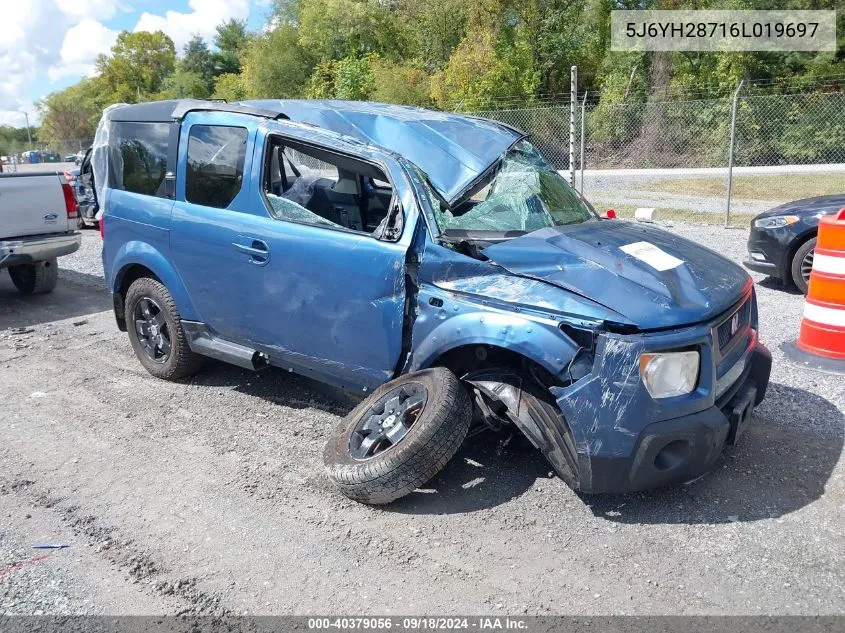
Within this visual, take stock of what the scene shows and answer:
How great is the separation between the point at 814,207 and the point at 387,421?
5903 mm

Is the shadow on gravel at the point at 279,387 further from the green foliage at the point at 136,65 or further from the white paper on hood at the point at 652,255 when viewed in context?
the green foliage at the point at 136,65

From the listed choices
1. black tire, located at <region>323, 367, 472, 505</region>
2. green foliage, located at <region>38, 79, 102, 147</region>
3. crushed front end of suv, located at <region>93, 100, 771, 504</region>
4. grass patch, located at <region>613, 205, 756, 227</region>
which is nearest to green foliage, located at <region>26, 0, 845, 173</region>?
grass patch, located at <region>613, 205, 756, 227</region>

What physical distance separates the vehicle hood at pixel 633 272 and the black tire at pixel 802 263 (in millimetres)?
4003

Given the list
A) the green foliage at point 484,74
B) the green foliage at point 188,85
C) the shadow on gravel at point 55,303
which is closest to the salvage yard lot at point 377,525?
the shadow on gravel at point 55,303

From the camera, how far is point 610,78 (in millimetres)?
31266

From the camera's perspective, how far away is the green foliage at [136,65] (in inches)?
3489

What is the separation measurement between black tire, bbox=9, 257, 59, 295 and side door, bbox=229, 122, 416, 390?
5.56 metres

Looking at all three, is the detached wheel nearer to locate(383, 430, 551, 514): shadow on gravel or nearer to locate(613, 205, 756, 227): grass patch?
locate(383, 430, 551, 514): shadow on gravel

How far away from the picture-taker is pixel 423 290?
12.5ft

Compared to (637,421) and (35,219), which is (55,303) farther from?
(637,421)

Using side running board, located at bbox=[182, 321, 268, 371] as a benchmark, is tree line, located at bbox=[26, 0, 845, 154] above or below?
above

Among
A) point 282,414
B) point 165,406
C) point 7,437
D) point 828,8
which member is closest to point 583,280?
point 282,414

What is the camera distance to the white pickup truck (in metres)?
7.90

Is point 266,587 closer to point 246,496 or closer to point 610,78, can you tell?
point 246,496
